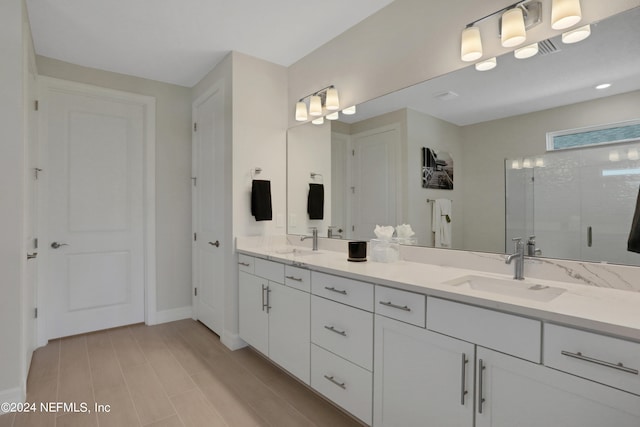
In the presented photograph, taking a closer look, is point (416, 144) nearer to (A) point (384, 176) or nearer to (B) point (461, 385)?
(A) point (384, 176)

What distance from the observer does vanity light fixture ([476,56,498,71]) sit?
1.66 meters

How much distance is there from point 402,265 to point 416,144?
79 cm

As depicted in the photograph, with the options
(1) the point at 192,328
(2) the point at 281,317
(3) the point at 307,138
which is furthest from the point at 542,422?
(1) the point at 192,328

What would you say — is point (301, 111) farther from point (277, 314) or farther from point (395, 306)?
point (395, 306)

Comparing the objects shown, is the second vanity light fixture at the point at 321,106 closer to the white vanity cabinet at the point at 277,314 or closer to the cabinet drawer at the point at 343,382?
the white vanity cabinet at the point at 277,314

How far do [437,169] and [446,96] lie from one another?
0.43 meters

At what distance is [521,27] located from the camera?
1.49 m

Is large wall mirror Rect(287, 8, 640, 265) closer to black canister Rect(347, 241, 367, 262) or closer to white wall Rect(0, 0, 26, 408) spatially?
black canister Rect(347, 241, 367, 262)

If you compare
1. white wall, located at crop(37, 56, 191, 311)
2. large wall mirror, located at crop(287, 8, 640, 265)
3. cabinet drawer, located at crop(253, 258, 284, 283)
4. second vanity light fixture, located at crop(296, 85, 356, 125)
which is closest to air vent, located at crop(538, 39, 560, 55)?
large wall mirror, located at crop(287, 8, 640, 265)

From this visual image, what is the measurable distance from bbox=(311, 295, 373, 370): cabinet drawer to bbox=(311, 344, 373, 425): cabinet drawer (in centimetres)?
5

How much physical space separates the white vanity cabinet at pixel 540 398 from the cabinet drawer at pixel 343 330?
0.54m

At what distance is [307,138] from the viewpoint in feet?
9.61

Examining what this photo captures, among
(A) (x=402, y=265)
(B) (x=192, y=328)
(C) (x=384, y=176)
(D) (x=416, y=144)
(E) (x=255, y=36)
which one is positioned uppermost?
(E) (x=255, y=36)

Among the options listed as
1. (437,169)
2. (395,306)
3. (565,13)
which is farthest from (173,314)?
(565,13)
